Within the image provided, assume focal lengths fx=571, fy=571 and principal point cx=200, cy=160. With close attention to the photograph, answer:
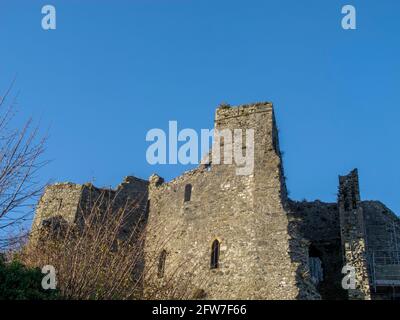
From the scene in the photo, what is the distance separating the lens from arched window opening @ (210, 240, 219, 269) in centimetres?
1972

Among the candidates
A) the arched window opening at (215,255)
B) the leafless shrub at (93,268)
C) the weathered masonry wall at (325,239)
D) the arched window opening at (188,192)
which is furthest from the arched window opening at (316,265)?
the leafless shrub at (93,268)

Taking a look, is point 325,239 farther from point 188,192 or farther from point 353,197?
point 188,192

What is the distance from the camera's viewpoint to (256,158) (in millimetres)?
20453

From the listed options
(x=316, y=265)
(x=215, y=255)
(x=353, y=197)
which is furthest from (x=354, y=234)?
(x=215, y=255)

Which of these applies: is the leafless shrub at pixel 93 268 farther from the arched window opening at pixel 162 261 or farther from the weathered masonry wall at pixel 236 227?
the arched window opening at pixel 162 261

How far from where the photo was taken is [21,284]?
38.8 ft

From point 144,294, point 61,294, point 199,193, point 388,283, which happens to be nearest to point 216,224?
point 199,193

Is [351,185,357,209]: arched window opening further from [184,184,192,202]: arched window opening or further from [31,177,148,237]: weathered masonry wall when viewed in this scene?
[31,177,148,237]: weathered masonry wall

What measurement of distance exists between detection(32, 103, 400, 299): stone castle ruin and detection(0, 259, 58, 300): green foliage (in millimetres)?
4364

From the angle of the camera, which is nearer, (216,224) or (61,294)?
(61,294)

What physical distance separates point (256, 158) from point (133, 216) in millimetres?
7442


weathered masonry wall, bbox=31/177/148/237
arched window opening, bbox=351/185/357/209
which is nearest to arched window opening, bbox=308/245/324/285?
arched window opening, bbox=351/185/357/209
